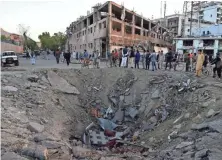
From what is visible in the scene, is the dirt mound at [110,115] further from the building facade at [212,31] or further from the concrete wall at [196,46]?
the building facade at [212,31]

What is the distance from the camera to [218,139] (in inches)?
303

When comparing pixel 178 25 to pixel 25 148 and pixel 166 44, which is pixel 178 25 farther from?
pixel 25 148

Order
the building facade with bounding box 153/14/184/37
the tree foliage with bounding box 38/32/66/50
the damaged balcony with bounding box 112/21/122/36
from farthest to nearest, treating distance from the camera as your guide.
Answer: the tree foliage with bounding box 38/32/66/50
the building facade with bounding box 153/14/184/37
the damaged balcony with bounding box 112/21/122/36

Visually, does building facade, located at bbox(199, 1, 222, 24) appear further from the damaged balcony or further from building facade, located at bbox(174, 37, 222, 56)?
the damaged balcony

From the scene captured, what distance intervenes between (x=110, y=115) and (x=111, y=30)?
24717mm

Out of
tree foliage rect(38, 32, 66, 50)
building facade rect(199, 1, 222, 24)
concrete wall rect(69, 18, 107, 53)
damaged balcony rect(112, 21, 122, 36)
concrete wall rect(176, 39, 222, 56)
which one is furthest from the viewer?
tree foliage rect(38, 32, 66, 50)

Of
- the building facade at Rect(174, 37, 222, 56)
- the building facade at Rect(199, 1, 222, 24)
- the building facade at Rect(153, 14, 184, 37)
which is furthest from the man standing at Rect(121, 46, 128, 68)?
the building facade at Rect(199, 1, 222, 24)

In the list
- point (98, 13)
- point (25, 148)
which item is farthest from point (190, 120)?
point (98, 13)

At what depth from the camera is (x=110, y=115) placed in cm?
1416

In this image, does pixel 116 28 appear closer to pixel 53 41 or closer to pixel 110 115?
pixel 110 115

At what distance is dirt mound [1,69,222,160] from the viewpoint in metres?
8.16

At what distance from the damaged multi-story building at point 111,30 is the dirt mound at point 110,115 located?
72.0 ft

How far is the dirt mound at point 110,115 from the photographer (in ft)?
26.8

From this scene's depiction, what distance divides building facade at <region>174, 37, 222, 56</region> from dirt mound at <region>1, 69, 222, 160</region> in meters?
31.3
